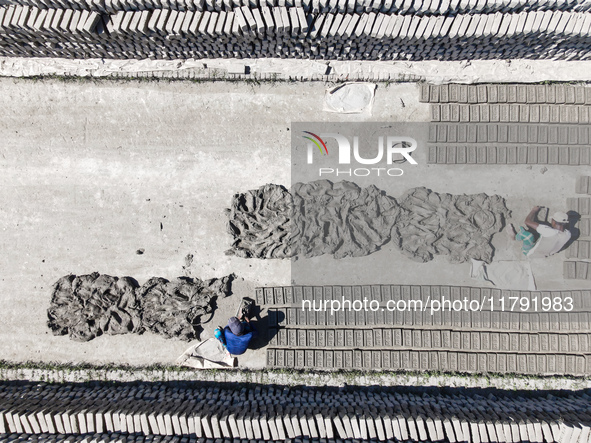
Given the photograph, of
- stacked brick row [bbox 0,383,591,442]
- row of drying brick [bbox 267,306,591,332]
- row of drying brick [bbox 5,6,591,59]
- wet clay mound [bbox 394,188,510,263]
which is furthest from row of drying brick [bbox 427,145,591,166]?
stacked brick row [bbox 0,383,591,442]

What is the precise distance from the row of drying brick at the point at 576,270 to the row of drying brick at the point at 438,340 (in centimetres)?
171

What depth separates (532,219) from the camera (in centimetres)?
1081

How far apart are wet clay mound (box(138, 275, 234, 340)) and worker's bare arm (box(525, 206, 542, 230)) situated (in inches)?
358

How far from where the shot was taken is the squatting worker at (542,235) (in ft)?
34.6

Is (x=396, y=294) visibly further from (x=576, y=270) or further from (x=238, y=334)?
(x=576, y=270)

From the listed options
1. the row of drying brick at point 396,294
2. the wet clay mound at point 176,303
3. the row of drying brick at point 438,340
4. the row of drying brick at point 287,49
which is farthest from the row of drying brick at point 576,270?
the wet clay mound at point 176,303

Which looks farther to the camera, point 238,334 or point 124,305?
point 124,305

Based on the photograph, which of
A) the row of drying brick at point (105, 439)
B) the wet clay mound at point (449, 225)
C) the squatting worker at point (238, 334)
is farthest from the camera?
the wet clay mound at point (449, 225)

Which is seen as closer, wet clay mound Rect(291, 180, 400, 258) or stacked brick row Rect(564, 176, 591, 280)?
wet clay mound Rect(291, 180, 400, 258)

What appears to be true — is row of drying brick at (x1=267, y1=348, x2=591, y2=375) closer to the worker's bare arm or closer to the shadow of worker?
the shadow of worker

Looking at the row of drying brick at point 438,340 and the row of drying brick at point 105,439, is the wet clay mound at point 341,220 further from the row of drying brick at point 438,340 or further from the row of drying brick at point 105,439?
the row of drying brick at point 105,439

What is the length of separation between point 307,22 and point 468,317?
9.42 m

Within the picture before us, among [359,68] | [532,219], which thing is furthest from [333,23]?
[532,219]

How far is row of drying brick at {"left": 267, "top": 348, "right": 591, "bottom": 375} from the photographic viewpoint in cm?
1073
